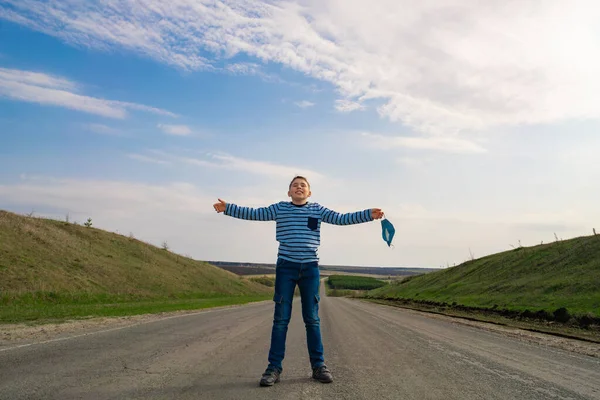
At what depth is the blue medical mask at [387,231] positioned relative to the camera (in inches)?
Answer: 257

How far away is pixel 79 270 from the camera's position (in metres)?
35.7

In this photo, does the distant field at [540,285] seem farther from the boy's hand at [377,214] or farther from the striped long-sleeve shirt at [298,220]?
the striped long-sleeve shirt at [298,220]

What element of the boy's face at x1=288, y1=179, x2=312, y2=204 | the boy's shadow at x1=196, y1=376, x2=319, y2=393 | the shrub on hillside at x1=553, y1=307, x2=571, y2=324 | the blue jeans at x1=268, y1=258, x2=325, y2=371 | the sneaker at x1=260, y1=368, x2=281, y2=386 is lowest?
the boy's shadow at x1=196, y1=376, x2=319, y2=393

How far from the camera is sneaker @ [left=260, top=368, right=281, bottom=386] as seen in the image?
197 inches

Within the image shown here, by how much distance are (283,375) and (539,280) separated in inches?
1073

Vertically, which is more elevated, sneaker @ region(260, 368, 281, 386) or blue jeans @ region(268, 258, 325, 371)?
blue jeans @ region(268, 258, 325, 371)

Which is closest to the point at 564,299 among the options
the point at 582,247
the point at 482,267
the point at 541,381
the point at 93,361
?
the point at 582,247

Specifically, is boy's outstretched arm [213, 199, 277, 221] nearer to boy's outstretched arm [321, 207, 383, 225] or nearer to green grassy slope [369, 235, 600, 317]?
boy's outstretched arm [321, 207, 383, 225]

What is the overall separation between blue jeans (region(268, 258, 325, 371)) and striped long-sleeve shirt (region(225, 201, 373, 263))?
12 cm

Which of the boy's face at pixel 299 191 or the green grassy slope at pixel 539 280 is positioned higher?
the green grassy slope at pixel 539 280

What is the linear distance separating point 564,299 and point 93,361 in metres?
21.8

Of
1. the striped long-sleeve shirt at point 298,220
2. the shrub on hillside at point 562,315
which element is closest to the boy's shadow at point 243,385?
the striped long-sleeve shirt at point 298,220

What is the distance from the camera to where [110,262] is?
145 feet

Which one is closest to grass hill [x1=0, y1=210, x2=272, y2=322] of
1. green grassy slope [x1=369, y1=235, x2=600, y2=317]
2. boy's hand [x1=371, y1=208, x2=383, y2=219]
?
boy's hand [x1=371, y1=208, x2=383, y2=219]
